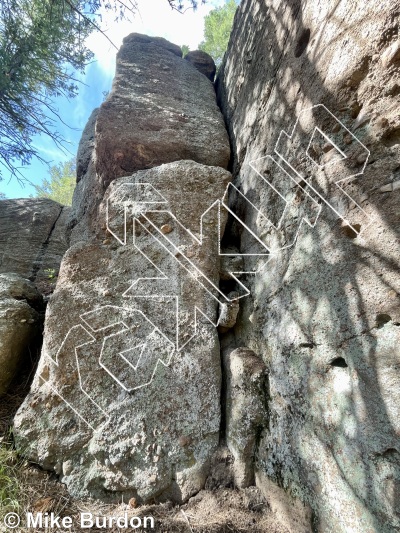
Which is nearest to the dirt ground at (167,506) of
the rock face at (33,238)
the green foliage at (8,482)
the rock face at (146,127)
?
the green foliage at (8,482)

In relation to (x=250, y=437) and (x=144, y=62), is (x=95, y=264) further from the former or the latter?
(x=144, y=62)

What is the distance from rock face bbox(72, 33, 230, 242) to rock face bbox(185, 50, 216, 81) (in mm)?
814

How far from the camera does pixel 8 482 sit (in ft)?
5.83

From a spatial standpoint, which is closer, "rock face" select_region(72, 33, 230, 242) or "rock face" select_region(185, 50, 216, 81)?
"rock face" select_region(72, 33, 230, 242)

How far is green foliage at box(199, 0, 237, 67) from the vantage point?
9.74m

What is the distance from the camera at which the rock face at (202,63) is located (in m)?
5.20

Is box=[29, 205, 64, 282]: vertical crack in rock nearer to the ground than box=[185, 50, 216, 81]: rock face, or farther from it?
nearer to the ground

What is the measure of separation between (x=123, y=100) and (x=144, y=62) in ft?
4.35

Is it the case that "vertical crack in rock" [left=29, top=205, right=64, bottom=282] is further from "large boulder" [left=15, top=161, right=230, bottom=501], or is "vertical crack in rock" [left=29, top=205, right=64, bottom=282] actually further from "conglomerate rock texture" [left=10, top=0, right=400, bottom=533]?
"large boulder" [left=15, top=161, right=230, bottom=501]

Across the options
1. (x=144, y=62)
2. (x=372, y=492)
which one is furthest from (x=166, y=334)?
(x=144, y=62)

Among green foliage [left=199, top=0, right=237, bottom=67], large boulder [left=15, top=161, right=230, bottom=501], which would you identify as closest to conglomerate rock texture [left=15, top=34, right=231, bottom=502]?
large boulder [left=15, top=161, right=230, bottom=501]

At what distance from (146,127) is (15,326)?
2420 millimetres

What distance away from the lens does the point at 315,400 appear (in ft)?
4.89
